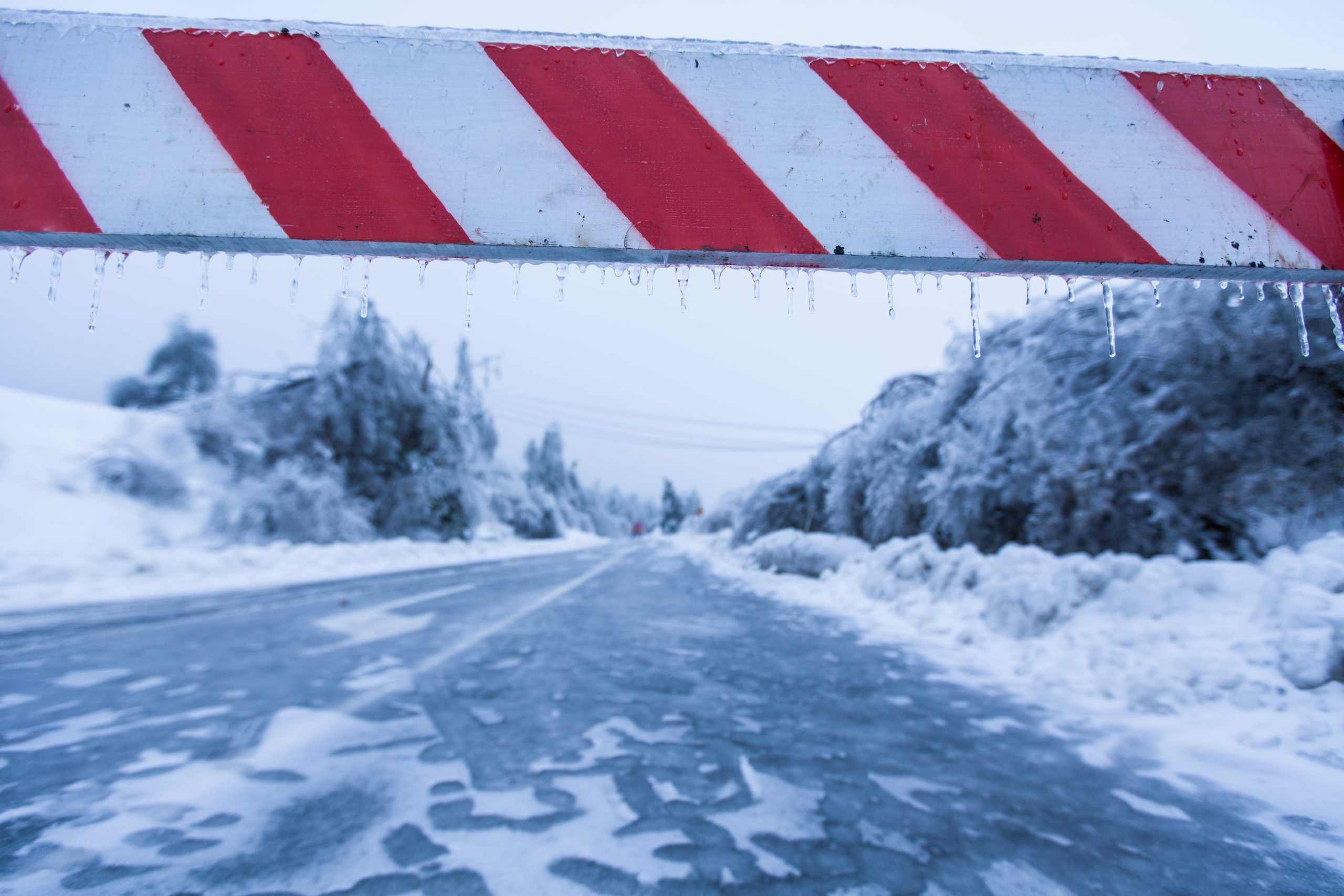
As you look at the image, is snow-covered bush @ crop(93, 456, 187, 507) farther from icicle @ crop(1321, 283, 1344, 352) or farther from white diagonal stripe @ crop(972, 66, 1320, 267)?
icicle @ crop(1321, 283, 1344, 352)

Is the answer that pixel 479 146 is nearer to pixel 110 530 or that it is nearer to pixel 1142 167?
pixel 1142 167

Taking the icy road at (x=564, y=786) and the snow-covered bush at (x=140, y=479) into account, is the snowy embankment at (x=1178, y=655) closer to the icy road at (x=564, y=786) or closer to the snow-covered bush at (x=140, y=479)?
the icy road at (x=564, y=786)

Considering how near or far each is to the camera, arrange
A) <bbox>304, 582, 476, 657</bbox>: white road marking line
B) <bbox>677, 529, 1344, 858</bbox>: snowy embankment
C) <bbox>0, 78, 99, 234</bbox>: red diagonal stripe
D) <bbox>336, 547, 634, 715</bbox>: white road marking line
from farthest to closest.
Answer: <bbox>304, 582, 476, 657</bbox>: white road marking line → <bbox>336, 547, 634, 715</bbox>: white road marking line → <bbox>677, 529, 1344, 858</bbox>: snowy embankment → <bbox>0, 78, 99, 234</bbox>: red diagonal stripe

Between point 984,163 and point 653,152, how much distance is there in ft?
2.48

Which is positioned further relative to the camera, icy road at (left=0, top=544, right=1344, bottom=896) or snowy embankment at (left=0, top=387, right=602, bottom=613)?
snowy embankment at (left=0, top=387, right=602, bottom=613)

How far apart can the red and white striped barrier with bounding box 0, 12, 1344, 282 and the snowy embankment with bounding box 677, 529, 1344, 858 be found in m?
2.02

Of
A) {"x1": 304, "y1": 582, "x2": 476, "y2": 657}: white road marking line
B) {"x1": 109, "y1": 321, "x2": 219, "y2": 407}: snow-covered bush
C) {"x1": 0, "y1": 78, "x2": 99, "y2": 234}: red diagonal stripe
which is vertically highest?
{"x1": 109, "y1": 321, "x2": 219, "y2": 407}: snow-covered bush

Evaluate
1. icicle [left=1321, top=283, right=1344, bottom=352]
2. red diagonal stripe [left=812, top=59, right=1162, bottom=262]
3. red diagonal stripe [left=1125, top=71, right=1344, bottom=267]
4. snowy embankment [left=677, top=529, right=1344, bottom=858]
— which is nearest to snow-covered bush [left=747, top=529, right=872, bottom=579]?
snowy embankment [left=677, top=529, right=1344, bottom=858]

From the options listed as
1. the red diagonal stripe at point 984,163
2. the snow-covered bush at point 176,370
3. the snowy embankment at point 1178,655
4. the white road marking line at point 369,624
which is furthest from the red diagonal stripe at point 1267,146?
→ the snow-covered bush at point 176,370

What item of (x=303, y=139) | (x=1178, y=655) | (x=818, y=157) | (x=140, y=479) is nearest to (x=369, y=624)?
(x=303, y=139)

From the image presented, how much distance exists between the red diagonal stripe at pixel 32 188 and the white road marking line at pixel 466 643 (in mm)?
2504

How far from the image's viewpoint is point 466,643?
16.1 feet

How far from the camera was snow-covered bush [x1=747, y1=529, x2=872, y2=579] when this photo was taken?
1030cm

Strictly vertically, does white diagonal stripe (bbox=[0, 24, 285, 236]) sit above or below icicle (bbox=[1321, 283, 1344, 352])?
above
